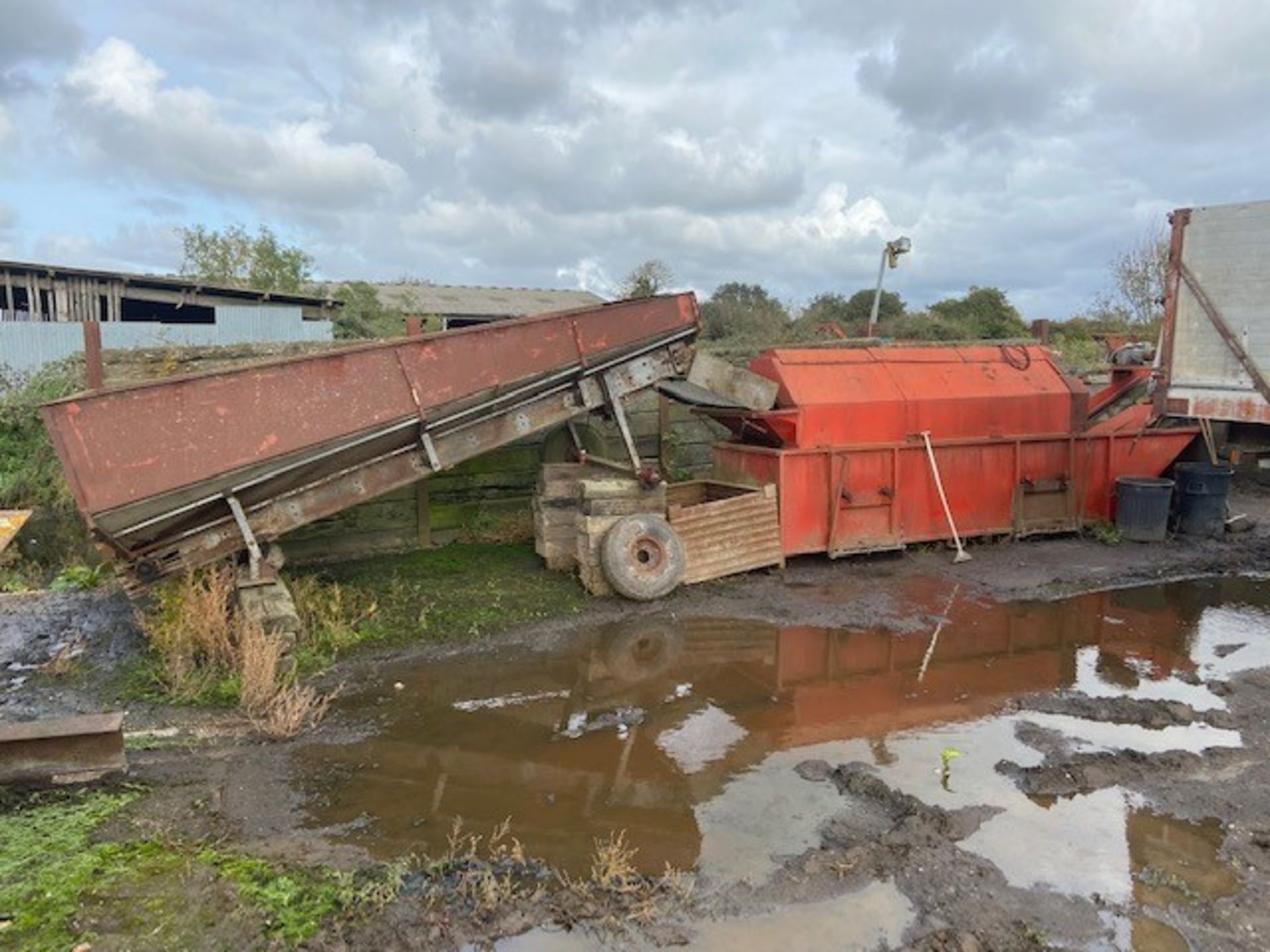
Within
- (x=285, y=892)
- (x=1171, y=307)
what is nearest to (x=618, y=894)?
(x=285, y=892)

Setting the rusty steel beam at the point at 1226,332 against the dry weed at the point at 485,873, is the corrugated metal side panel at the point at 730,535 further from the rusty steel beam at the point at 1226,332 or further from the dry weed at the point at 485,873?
the dry weed at the point at 485,873

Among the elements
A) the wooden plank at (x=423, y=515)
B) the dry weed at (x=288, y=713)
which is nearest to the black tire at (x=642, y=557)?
the wooden plank at (x=423, y=515)

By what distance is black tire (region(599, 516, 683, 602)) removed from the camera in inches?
317

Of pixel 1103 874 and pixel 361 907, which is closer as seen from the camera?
pixel 361 907

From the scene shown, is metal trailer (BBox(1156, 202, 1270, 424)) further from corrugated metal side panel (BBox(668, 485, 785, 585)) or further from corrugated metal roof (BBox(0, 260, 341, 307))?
corrugated metal roof (BBox(0, 260, 341, 307))

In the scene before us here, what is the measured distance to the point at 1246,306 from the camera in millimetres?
7922

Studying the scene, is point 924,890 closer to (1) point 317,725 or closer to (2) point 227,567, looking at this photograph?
(1) point 317,725

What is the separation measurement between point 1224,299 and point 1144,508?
294 cm

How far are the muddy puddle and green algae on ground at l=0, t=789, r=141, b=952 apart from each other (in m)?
0.93

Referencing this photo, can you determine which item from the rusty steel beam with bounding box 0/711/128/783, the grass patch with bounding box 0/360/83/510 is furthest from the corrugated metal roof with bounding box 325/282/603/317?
the rusty steel beam with bounding box 0/711/128/783

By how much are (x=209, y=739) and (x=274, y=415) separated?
239cm

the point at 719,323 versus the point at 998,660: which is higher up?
the point at 719,323

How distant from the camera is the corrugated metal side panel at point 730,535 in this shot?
8680 millimetres

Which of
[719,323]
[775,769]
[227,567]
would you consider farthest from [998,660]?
[719,323]
